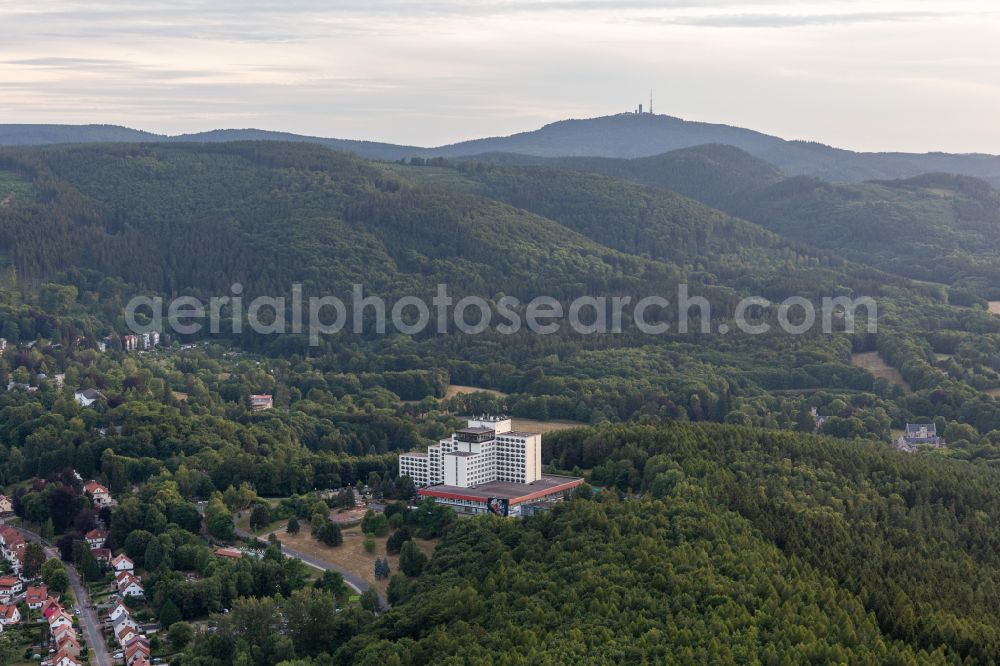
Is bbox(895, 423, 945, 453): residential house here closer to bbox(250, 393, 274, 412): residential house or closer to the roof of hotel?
the roof of hotel

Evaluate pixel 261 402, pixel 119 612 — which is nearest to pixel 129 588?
pixel 119 612

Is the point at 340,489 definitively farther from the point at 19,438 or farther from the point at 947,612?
the point at 947,612

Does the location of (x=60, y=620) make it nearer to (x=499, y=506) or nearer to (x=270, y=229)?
(x=499, y=506)

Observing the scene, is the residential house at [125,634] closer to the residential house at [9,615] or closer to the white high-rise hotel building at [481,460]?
the residential house at [9,615]

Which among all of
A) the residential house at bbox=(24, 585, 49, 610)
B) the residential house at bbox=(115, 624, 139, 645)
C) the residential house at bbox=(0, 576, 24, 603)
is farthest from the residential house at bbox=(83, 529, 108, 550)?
the residential house at bbox=(115, 624, 139, 645)

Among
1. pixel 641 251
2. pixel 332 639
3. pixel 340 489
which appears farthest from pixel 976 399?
pixel 641 251

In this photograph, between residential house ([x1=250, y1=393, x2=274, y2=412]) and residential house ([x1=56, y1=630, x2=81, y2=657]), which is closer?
residential house ([x1=56, y1=630, x2=81, y2=657])
